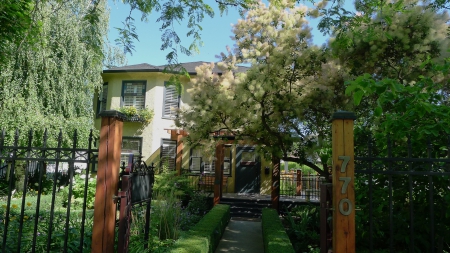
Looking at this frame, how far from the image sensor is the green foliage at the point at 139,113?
49.7 ft

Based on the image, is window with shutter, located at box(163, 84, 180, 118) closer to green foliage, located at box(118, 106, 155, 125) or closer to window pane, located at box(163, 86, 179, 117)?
→ window pane, located at box(163, 86, 179, 117)

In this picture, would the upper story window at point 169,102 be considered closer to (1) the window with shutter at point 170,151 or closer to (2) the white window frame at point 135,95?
(2) the white window frame at point 135,95

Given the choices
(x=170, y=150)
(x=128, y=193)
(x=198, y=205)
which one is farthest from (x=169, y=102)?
(x=128, y=193)

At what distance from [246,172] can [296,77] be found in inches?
318

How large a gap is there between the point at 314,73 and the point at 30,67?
416 inches

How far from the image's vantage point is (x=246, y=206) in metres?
12.8

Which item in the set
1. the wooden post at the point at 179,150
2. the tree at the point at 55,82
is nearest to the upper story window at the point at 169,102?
the wooden post at the point at 179,150

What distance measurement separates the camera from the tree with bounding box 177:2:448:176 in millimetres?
7398

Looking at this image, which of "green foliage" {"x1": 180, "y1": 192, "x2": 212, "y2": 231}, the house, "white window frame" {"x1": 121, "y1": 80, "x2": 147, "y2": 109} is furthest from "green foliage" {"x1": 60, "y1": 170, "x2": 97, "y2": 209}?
"white window frame" {"x1": 121, "y1": 80, "x2": 147, "y2": 109}

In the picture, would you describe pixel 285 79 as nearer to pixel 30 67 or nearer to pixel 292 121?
pixel 292 121

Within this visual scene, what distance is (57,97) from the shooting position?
13453 millimetres

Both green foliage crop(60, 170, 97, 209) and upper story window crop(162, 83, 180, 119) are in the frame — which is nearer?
green foliage crop(60, 170, 97, 209)

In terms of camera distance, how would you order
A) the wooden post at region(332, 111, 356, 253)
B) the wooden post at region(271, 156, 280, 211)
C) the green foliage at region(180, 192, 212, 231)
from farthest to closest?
the wooden post at region(271, 156, 280, 211), the green foliage at region(180, 192, 212, 231), the wooden post at region(332, 111, 356, 253)

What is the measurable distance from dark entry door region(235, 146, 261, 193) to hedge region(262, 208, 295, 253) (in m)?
6.69
